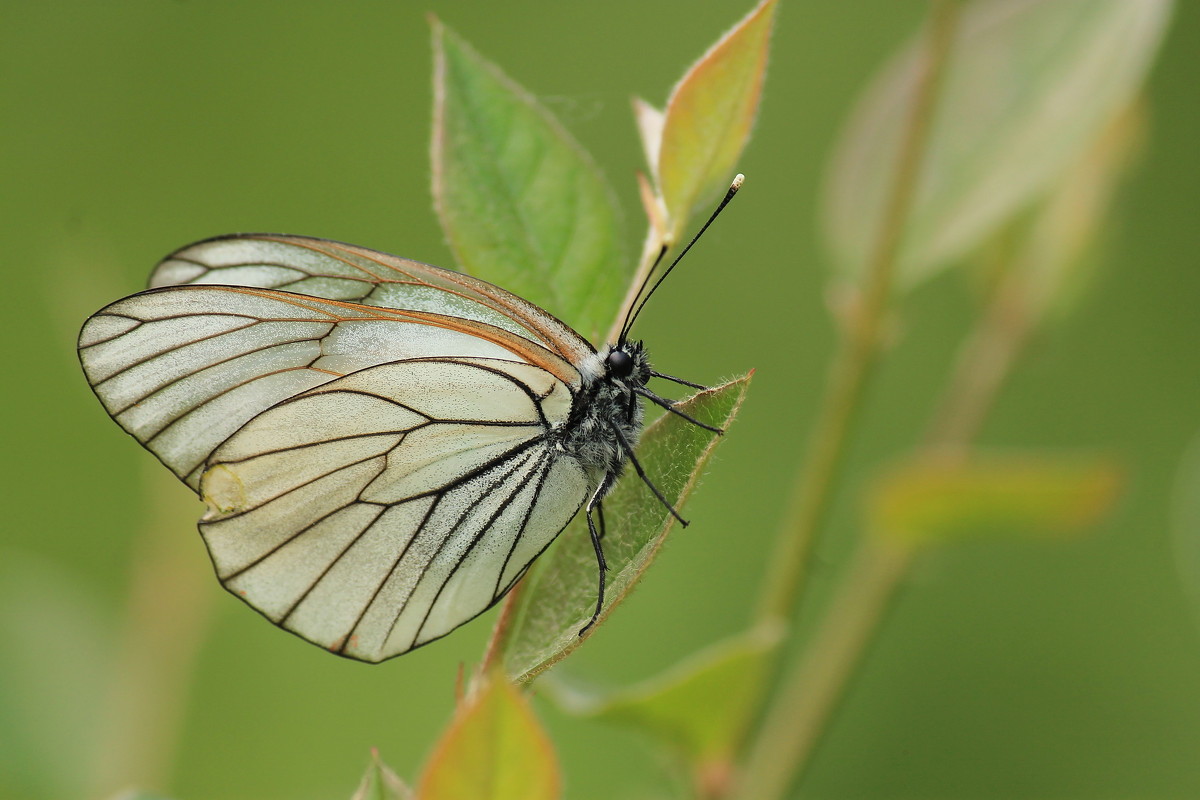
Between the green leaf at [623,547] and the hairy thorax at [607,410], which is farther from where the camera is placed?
the hairy thorax at [607,410]

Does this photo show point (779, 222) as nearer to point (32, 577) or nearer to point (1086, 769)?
point (1086, 769)

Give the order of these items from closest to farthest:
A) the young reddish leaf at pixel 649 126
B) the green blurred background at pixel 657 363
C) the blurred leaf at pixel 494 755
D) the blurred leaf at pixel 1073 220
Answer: the blurred leaf at pixel 494 755
the young reddish leaf at pixel 649 126
the blurred leaf at pixel 1073 220
the green blurred background at pixel 657 363

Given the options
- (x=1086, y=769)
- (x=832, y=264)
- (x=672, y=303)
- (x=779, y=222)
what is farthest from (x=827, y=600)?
(x=832, y=264)

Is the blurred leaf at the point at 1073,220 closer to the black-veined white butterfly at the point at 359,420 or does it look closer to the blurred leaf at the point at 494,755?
the black-veined white butterfly at the point at 359,420

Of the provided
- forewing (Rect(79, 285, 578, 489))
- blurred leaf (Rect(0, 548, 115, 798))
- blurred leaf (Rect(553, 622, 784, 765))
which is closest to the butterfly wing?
forewing (Rect(79, 285, 578, 489))

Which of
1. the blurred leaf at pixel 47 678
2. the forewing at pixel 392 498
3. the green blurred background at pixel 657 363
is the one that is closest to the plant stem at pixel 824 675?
the green blurred background at pixel 657 363

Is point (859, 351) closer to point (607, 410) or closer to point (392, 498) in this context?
point (607, 410)

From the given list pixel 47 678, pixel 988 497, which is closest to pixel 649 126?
pixel 988 497
